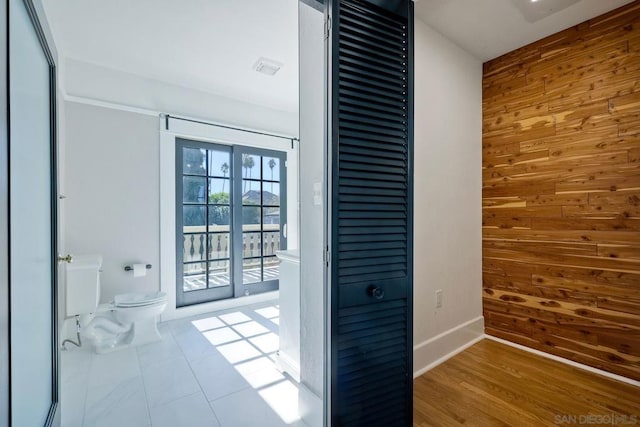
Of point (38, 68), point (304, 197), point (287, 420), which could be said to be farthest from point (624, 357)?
point (38, 68)

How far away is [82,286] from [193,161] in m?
1.66

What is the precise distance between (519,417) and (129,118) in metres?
3.94

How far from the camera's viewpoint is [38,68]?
1.14 m

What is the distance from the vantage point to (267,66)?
2.81 meters

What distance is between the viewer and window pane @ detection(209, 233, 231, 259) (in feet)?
11.5

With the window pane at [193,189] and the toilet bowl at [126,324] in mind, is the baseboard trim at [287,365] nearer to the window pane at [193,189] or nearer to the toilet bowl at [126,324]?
the toilet bowl at [126,324]

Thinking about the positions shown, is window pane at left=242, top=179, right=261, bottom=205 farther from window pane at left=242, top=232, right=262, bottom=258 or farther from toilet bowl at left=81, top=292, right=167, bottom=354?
toilet bowl at left=81, top=292, right=167, bottom=354

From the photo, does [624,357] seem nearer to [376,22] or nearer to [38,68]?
[376,22]

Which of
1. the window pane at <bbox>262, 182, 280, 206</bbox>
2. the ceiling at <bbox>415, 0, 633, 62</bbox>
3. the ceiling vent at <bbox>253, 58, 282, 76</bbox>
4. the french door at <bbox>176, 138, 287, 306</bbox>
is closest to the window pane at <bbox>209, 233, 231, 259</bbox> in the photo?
the french door at <bbox>176, 138, 287, 306</bbox>

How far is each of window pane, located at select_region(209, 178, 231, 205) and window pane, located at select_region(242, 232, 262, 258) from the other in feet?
1.72

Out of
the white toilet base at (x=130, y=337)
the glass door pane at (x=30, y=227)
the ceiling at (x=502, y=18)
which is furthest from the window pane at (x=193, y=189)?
the ceiling at (x=502, y=18)

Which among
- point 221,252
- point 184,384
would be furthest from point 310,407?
point 221,252

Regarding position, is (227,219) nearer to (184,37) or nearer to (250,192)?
(250,192)

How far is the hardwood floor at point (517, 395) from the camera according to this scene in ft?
5.16
